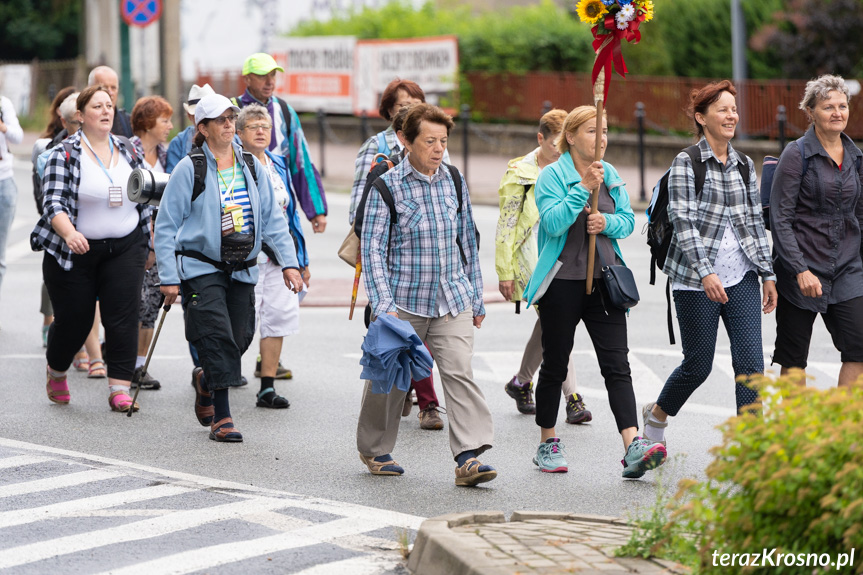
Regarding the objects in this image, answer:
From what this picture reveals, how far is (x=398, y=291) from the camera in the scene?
22.3 feet

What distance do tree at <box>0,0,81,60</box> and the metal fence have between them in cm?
2292

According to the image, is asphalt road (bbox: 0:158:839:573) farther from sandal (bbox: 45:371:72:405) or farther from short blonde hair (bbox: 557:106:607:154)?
short blonde hair (bbox: 557:106:607:154)

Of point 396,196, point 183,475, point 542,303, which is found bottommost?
point 183,475

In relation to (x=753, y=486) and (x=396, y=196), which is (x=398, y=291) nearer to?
(x=396, y=196)

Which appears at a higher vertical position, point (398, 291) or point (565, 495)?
point (398, 291)

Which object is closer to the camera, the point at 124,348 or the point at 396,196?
the point at 396,196

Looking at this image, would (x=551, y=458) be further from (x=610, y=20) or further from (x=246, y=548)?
(x=610, y=20)

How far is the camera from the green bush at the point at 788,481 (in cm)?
373

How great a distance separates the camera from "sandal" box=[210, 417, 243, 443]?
7.67 m

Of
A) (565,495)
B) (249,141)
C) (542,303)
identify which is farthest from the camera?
(249,141)

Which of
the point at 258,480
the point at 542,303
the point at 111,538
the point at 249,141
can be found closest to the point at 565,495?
the point at 542,303

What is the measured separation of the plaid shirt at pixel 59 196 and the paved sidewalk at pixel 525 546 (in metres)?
Result: 3.77

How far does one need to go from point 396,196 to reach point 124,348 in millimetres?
2627

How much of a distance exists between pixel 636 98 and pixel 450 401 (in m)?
19.3
